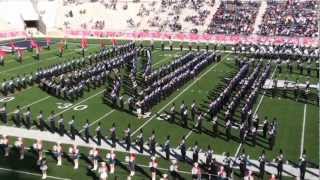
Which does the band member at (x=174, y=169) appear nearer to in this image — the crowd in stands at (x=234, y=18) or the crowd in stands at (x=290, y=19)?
the crowd in stands at (x=290, y=19)

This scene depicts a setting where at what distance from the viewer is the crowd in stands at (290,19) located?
45.8 meters

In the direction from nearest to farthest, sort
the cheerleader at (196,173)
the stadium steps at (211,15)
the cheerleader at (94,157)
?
the cheerleader at (196,173) → the cheerleader at (94,157) → the stadium steps at (211,15)

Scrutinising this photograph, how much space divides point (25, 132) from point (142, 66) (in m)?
13.3

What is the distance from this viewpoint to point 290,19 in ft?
158

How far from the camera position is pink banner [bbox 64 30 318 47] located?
137 feet

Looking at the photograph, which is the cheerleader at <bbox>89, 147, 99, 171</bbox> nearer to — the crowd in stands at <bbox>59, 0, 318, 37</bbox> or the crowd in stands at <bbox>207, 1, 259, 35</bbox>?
the crowd in stands at <bbox>59, 0, 318, 37</bbox>

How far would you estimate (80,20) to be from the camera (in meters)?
54.6

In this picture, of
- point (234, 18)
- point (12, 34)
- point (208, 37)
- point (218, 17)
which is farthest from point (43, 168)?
point (218, 17)

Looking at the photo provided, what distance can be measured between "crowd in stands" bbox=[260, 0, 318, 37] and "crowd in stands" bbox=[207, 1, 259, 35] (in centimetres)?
135

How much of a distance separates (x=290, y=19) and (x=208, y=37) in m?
9.03

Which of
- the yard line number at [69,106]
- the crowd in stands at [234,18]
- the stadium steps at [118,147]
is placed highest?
the crowd in stands at [234,18]

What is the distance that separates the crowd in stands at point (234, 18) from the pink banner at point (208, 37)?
8.14 ft

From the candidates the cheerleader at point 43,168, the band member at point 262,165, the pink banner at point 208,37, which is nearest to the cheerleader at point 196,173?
the band member at point 262,165

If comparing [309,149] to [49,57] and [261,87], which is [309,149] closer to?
[261,87]
